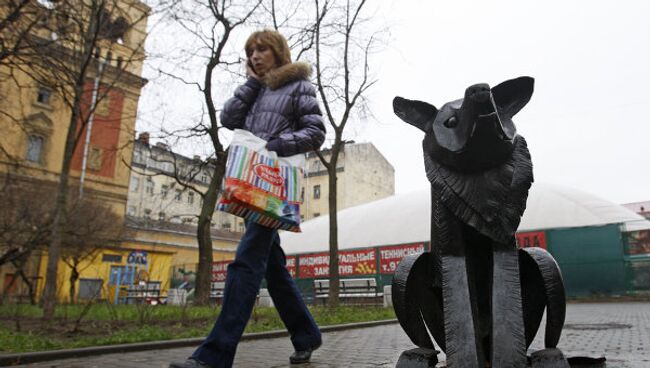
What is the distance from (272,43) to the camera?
3.18m

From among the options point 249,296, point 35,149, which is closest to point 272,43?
point 249,296

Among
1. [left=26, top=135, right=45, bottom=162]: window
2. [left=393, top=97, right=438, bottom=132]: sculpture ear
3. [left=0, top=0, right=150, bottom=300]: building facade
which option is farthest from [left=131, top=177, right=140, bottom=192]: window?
[left=393, top=97, right=438, bottom=132]: sculpture ear


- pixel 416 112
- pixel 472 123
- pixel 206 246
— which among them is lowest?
pixel 472 123

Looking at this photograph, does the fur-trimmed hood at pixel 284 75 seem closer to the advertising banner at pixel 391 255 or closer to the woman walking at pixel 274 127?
the woman walking at pixel 274 127

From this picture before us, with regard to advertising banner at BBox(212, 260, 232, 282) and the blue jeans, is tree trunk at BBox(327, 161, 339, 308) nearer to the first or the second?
the blue jeans

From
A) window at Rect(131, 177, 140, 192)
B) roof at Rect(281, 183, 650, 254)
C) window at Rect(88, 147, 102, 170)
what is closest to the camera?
roof at Rect(281, 183, 650, 254)

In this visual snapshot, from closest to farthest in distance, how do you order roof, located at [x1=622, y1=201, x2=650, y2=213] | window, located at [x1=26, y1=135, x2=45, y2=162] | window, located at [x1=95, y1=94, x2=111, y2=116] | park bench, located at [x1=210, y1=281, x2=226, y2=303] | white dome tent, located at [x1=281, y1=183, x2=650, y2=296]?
window, located at [x1=95, y1=94, x2=111, y2=116] < white dome tent, located at [x1=281, y1=183, x2=650, y2=296] < park bench, located at [x1=210, y1=281, x2=226, y2=303] < window, located at [x1=26, y1=135, x2=45, y2=162] < roof, located at [x1=622, y1=201, x2=650, y2=213]

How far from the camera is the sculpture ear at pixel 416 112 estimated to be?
7.42 ft

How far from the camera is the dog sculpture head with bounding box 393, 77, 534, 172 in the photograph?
6.32 ft

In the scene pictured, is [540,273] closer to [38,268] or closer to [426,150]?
[426,150]

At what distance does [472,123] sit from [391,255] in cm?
1905

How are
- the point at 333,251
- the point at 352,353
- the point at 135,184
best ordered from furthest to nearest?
the point at 135,184, the point at 333,251, the point at 352,353

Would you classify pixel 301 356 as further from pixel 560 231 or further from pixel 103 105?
pixel 560 231

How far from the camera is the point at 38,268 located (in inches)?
1062
